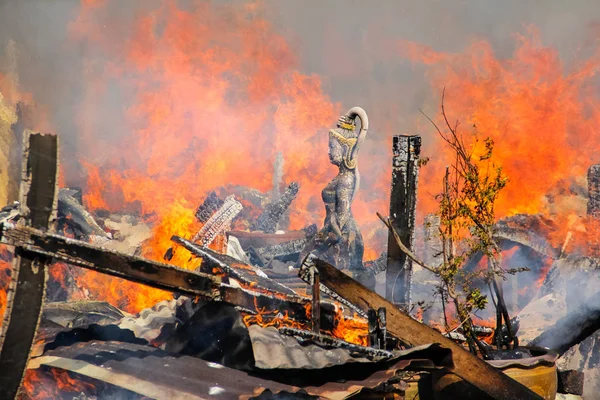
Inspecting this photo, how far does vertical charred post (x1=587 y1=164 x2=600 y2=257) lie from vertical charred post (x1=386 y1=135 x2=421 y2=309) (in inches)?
337

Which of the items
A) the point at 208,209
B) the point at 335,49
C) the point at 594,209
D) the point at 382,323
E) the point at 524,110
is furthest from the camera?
the point at 335,49

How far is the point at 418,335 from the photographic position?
6.90m

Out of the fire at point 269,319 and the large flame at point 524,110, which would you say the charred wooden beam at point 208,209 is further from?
the large flame at point 524,110

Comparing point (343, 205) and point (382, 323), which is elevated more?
point (343, 205)

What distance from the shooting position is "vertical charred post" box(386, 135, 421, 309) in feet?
29.4

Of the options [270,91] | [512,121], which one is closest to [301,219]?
[270,91]

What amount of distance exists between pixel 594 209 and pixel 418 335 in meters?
10.7

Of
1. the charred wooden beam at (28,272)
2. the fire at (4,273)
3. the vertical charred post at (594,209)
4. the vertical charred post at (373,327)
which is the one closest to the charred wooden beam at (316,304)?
the vertical charred post at (373,327)

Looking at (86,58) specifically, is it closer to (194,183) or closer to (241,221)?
(194,183)

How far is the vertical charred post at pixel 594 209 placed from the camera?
15750 millimetres

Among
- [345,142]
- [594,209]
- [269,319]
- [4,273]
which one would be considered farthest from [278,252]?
[269,319]

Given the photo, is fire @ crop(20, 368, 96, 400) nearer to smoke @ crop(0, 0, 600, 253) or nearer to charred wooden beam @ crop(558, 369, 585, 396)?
charred wooden beam @ crop(558, 369, 585, 396)

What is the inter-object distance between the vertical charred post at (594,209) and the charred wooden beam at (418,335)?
402 inches

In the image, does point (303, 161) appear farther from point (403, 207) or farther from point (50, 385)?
point (50, 385)
